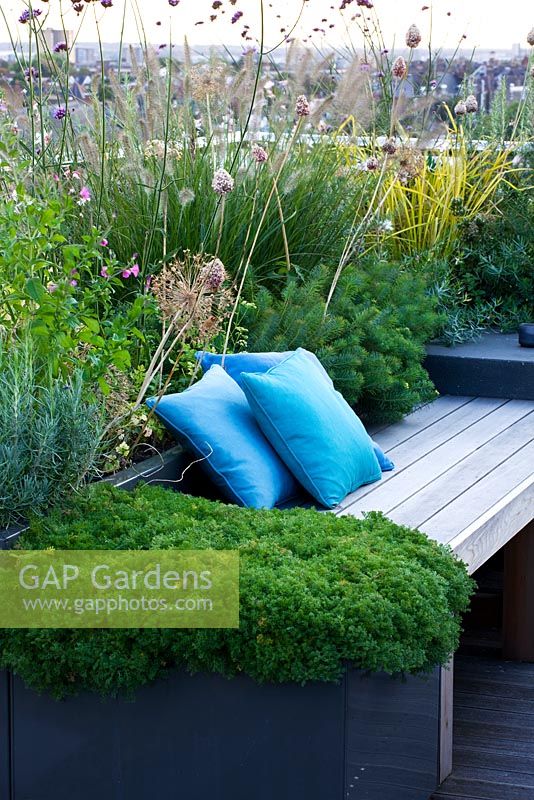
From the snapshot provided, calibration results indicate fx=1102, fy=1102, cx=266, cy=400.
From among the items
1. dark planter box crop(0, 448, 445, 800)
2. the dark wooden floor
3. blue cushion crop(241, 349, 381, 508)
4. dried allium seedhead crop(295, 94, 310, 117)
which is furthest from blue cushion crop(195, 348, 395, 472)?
dark planter box crop(0, 448, 445, 800)

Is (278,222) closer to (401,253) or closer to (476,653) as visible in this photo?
(401,253)

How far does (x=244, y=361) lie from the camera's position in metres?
3.42

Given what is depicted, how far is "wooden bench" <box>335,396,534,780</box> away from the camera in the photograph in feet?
9.60

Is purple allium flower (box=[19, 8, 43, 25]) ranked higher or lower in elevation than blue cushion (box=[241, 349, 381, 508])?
higher

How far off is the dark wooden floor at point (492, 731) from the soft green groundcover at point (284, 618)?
61 centimetres

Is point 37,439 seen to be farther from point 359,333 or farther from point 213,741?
point 359,333

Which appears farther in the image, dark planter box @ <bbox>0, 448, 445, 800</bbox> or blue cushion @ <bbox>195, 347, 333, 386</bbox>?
blue cushion @ <bbox>195, 347, 333, 386</bbox>

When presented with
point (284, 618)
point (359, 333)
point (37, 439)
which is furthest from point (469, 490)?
point (37, 439)

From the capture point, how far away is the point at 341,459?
3.14m

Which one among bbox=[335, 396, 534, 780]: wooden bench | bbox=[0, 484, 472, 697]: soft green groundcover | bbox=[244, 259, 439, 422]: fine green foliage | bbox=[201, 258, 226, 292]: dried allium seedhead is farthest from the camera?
bbox=[244, 259, 439, 422]: fine green foliage

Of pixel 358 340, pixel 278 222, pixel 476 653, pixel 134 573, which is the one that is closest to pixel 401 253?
pixel 278 222

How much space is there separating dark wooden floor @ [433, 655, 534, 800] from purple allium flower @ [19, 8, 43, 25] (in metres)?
2.42

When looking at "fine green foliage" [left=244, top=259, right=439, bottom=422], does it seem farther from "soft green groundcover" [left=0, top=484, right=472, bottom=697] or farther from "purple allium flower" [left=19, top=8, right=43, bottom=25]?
"soft green groundcover" [left=0, top=484, right=472, bottom=697]

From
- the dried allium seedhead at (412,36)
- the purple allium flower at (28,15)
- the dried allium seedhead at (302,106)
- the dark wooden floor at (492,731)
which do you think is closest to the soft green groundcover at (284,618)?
the dark wooden floor at (492,731)
